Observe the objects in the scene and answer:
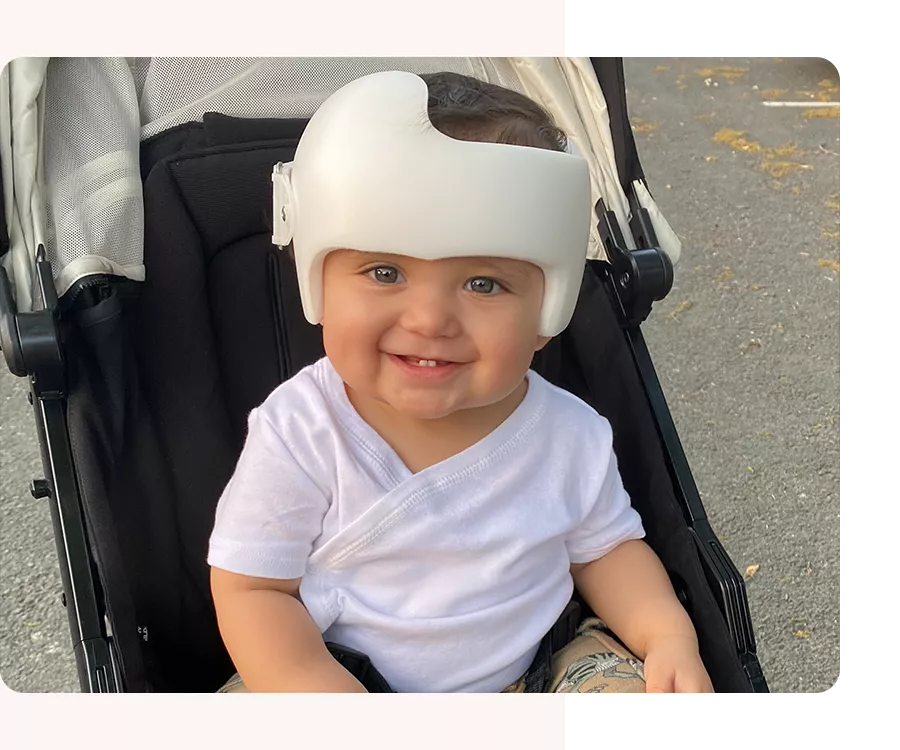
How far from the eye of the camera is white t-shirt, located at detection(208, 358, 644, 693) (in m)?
0.94

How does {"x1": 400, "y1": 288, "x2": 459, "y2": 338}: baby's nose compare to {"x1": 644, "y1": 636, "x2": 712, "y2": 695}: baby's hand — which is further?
{"x1": 644, "y1": 636, "x2": 712, "y2": 695}: baby's hand

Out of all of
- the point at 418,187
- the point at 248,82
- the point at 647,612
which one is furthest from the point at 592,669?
the point at 248,82

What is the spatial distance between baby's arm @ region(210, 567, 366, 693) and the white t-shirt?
0.02 m

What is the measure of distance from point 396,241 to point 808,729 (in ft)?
1.91

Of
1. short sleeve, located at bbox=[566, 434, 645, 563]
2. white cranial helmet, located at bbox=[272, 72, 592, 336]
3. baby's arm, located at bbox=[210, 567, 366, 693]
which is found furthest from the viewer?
short sleeve, located at bbox=[566, 434, 645, 563]

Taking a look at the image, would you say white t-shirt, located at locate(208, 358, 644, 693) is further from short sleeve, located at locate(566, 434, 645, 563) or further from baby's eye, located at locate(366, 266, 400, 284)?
baby's eye, located at locate(366, 266, 400, 284)

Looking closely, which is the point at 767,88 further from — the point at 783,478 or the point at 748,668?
the point at 748,668

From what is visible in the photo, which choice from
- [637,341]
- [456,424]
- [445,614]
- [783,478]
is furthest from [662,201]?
[445,614]

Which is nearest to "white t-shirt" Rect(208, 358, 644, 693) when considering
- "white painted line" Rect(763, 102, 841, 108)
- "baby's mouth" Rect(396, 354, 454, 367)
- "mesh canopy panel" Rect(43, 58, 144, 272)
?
"baby's mouth" Rect(396, 354, 454, 367)

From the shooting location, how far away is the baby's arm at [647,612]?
Result: 0.97 meters

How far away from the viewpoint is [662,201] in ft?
4.36

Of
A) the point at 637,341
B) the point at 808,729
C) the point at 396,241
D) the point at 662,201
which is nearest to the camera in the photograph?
the point at 396,241

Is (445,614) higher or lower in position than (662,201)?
lower

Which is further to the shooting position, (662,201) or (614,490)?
(662,201)
